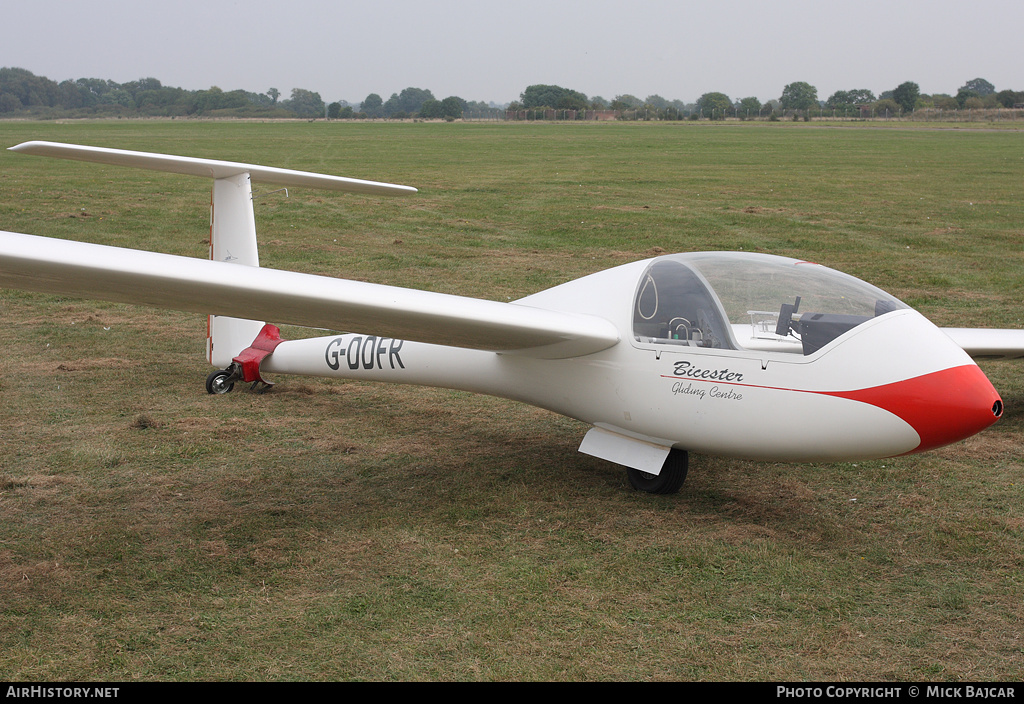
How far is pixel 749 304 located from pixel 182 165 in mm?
5425

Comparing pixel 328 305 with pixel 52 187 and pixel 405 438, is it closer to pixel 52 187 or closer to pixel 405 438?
pixel 405 438

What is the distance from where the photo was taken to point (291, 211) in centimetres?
2292

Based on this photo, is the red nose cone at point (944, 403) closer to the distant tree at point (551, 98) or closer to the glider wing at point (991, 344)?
the glider wing at point (991, 344)

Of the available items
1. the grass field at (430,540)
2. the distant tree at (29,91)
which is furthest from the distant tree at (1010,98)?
the distant tree at (29,91)

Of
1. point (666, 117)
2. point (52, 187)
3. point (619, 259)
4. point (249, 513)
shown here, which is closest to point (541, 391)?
point (249, 513)

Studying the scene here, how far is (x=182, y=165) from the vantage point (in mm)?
7980

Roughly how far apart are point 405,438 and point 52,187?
22.9 metres

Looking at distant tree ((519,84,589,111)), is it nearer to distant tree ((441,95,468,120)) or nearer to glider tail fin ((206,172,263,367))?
distant tree ((441,95,468,120))

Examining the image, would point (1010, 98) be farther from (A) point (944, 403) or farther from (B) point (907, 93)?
(A) point (944, 403)

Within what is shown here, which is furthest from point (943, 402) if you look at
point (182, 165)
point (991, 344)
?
point (182, 165)

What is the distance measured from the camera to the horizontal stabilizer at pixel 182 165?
7.43m

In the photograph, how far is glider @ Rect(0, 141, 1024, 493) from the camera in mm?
4957

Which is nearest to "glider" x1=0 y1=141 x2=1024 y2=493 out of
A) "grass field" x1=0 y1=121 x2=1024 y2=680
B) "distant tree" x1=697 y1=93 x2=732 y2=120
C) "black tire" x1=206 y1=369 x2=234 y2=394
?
"grass field" x1=0 y1=121 x2=1024 y2=680

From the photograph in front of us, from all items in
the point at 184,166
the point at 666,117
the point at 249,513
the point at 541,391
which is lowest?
the point at 249,513
